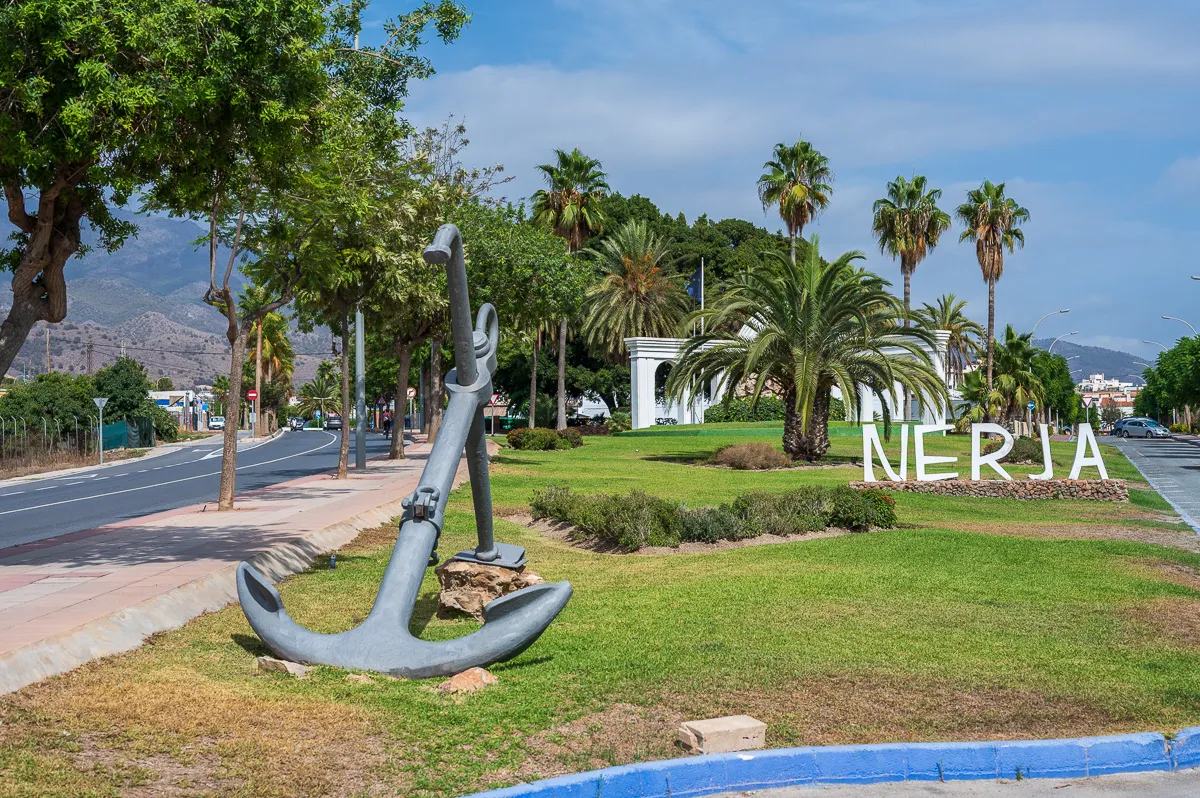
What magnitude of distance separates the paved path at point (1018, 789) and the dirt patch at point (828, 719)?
17.4 inches

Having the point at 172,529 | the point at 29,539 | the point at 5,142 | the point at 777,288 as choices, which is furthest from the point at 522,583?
the point at 777,288

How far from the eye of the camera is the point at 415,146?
3291cm

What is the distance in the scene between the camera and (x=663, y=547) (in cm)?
1587

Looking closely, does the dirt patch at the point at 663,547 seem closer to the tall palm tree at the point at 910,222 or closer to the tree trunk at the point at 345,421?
the tree trunk at the point at 345,421

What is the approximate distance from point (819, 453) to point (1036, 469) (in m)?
6.28

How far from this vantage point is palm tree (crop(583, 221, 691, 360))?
6366cm

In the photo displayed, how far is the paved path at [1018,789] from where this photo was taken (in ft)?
18.3

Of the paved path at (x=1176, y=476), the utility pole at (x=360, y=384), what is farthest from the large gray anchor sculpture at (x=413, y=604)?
the utility pole at (x=360, y=384)

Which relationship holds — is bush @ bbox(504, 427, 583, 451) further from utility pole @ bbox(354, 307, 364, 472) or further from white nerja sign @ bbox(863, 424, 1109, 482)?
white nerja sign @ bbox(863, 424, 1109, 482)

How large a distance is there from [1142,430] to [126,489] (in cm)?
8127

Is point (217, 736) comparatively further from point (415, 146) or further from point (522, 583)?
point (415, 146)

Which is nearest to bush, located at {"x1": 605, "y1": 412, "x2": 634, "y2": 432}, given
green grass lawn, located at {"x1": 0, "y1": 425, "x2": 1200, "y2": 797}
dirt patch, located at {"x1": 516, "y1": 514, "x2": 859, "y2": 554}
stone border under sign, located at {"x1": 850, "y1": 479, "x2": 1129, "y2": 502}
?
stone border under sign, located at {"x1": 850, "y1": 479, "x2": 1129, "y2": 502}

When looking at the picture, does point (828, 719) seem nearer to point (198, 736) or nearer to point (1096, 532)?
point (198, 736)

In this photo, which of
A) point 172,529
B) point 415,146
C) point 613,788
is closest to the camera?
point 613,788
